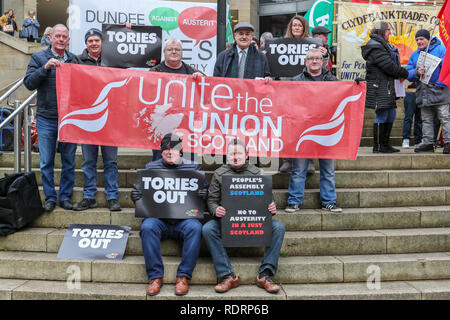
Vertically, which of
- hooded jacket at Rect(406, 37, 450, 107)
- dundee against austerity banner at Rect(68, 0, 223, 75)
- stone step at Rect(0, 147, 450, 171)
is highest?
dundee against austerity banner at Rect(68, 0, 223, 75)

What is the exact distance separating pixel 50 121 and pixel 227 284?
2815 mm

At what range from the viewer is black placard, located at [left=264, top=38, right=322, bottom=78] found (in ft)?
19.4

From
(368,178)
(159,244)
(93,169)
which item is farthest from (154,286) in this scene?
(368,178)

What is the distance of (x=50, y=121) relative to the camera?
509 cm

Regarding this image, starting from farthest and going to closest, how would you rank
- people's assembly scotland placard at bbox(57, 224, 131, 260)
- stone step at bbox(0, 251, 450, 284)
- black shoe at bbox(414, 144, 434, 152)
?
black shoe at bbox(414, 144, 434, 152) < people's assembly scotland placard at bbox(57, 224, 131, 260) < stone step at bbox(0, 251, 450, 284)

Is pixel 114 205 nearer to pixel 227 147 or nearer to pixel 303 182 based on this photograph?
pixel 227 147

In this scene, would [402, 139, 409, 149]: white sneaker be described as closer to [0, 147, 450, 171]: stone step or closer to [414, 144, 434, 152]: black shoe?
[414, 144, 434, 152]: black shoe

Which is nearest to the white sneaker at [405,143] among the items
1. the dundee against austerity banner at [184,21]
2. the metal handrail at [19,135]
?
the dundee against austerity banner at [184,21]

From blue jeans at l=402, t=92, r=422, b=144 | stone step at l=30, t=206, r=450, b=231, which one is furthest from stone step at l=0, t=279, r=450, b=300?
blue jeans at l=402, t=92, r=422, b=144

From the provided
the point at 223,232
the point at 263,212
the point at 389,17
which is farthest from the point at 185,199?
the point at 389,17

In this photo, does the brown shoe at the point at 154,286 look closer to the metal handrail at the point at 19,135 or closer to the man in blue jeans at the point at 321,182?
the man in blue jeans at the point at 321,182

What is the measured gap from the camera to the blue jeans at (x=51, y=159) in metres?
5.05

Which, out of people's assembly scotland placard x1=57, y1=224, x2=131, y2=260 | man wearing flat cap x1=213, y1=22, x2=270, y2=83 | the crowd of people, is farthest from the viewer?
man wearing flat cap x1=213, y1=22, x2=270, y2=83

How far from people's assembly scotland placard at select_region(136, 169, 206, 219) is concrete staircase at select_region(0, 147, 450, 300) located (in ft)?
1.41
